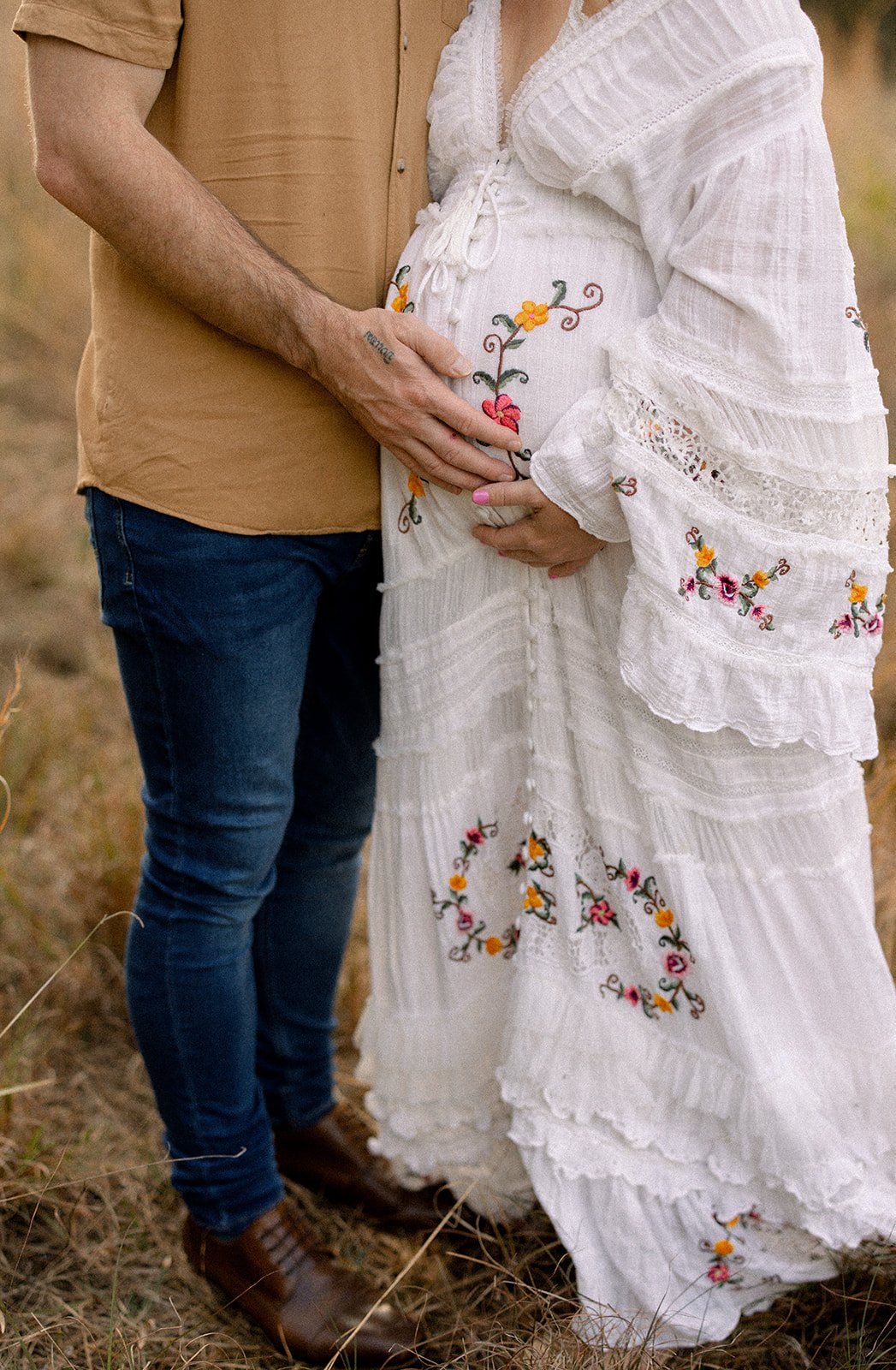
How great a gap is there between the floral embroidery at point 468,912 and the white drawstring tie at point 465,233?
703 mm

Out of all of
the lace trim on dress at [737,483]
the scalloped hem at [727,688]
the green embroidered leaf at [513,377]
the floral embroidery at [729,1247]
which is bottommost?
the floral embroidery at [729,1247]

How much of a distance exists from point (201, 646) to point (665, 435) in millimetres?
586

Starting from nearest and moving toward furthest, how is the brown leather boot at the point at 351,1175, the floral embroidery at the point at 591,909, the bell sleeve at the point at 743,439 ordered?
the bell sleeve at the point at 743,439
the floral embroidery at the point at 591,909
the brown leather boot at the point at 351,1175

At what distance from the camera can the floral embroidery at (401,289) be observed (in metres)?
1.39

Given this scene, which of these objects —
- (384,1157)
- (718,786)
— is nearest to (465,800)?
(718,786)

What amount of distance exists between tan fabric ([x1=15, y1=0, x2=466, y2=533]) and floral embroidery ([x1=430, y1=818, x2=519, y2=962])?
0.47m

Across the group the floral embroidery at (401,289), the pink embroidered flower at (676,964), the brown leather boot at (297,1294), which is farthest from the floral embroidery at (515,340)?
the brown leather boot at (297,1294)

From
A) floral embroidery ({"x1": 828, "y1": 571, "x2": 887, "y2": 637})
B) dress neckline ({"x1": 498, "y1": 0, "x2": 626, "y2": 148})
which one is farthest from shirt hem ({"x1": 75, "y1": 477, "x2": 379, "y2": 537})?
floral embroidery ({"x1": 828, "y1": 571, "x2": 887, "y2": 637})

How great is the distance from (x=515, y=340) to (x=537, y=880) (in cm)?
69

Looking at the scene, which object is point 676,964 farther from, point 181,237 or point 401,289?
point 181,237

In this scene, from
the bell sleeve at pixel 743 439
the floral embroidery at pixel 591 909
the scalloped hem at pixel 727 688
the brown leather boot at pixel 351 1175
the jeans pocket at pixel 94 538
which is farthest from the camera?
the brown leather boot at pixel 351 1175

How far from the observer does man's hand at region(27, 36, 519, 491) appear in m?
1.25

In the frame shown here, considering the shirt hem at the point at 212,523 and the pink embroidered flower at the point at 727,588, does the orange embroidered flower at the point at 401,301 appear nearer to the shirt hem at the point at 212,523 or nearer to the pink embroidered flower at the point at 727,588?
the shirt hem at the point at 212,523

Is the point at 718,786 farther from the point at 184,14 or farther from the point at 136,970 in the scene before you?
the point at 184,14
